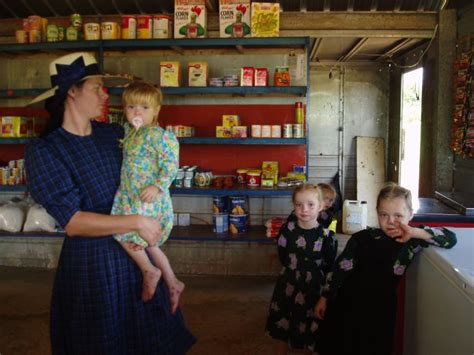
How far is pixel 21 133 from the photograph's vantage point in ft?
16.8

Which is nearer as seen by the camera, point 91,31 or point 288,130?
point 288,130

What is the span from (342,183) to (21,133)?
5.43m

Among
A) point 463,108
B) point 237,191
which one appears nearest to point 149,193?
point 237,191

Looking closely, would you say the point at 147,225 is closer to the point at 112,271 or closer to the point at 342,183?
the point at 112,271

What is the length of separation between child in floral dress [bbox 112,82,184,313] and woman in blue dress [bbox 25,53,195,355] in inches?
1.7

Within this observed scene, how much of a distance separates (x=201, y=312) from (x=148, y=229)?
2617mm

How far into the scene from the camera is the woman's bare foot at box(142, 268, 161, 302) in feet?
6.43

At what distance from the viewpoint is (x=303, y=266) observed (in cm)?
285

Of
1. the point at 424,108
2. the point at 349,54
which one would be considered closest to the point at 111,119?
the point at 424,108

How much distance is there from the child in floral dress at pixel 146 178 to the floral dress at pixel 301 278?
0.94 metres

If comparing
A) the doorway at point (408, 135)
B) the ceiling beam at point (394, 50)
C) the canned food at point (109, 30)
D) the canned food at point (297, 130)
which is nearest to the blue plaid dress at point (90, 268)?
the canned food at point (297, 130)

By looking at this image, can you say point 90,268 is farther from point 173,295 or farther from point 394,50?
point 394,50

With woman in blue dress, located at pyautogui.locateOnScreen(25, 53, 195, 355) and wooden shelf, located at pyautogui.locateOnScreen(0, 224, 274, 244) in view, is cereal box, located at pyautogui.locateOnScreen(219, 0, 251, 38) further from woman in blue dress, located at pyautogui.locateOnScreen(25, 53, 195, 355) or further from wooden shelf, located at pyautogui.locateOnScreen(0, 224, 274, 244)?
woman in blue dress, located at pyautogui.locateOnScreen(25, 53, 195, 355)

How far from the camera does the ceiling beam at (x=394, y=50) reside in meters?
6.46
